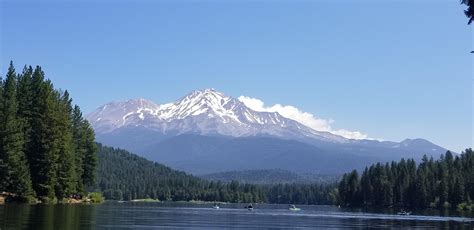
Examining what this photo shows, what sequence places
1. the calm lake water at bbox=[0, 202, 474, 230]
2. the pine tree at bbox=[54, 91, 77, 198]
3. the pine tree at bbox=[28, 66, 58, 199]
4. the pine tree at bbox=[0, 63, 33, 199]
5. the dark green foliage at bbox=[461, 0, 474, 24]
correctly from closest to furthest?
the dark green foliage at bbox=[461, 0, 474, 24], the calm lake water at bbox=[0, 202, 474, 230], the pine tree at bbox=[0, 63, 33, 199], the pine tree at bbox=[28, 66, 58, 199], the pine tree at bbox=[54, 91, 77, 198]

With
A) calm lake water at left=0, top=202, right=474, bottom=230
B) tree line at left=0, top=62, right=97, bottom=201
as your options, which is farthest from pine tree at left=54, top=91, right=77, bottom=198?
calm lake water at left=0, top=202, right=474, bottom=230

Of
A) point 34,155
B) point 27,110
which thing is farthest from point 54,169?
point 27,110

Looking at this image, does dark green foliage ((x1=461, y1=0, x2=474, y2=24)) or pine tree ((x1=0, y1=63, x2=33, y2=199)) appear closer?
dark green foliage ((x1=461, y1=0, x2=474, y2=24))

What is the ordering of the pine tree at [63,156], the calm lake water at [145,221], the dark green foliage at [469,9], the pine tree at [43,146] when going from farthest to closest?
1. the pine tree at [63,156]
2. the pine tree at [43,146]
3. the calm lake water at [145,221]
4. the dark green foliage at [469,9]

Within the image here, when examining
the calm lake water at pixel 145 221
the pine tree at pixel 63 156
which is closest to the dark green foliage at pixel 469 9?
the calm lake water at pixel 145 221

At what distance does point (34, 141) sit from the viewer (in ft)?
311

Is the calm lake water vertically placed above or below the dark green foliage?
below

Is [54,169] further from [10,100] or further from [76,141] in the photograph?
[76,141]

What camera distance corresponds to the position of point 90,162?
12406 centimetres

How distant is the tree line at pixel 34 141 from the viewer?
84.6 metres

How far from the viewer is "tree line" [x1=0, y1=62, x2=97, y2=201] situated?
84625 mm

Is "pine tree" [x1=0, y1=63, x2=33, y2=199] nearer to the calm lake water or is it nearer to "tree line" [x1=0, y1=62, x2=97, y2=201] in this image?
"tree line" [x1=0, y1=62, x2=97, y2=201]

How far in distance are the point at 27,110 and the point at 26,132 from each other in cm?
395

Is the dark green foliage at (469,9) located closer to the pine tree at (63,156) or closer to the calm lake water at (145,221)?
the calm lake water at (145,221)
